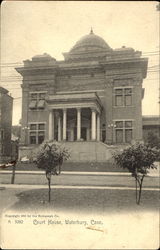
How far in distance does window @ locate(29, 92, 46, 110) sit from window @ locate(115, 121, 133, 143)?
886cm

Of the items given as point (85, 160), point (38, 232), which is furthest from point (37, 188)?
point (85, 160)

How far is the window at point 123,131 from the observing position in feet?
Answer: 101

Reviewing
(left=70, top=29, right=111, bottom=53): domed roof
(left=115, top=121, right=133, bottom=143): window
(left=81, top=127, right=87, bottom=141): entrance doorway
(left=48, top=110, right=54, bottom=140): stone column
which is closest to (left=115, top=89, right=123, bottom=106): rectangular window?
(left=115, top=121, right=133, bottom=143): window

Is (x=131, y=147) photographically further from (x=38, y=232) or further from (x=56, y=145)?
(x=38, y=232)

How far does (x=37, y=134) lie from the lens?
32938 mm

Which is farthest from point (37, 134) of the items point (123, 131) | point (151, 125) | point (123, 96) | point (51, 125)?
point (151, 125)

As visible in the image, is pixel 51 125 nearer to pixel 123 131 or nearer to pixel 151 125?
pixel 123 131

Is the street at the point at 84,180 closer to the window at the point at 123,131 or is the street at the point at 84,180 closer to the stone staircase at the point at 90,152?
the stone staircase at the point at 90,152

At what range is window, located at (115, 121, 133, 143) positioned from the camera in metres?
30.9

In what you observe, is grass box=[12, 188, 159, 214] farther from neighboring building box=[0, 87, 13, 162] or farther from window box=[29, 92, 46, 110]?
window box=[29, 92, 46, 110]

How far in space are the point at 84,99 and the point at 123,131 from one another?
5768mm

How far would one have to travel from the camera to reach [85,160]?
26547mm

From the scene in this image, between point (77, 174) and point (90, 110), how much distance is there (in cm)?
1335

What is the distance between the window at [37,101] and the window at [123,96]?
844 centimetres
